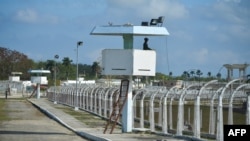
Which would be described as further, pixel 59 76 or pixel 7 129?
pixel 59 76

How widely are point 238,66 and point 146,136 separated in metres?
52.1

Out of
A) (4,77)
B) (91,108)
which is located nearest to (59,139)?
(91,108)

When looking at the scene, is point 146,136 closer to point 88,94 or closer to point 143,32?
point 143,32

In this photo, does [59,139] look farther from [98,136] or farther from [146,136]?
[146,136]

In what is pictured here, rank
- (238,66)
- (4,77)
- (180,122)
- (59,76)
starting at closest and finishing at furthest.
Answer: (180,122), (238,66), (4,77), (59,76)

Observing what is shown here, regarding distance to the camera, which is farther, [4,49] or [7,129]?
[4,49]

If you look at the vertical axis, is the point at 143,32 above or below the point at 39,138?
above

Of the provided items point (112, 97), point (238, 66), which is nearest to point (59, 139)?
point (112, 97)

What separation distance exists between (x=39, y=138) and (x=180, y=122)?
5.33 meters

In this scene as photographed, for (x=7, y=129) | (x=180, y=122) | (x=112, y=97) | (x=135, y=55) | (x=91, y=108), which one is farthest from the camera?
(x=91, y=108)

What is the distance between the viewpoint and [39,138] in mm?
20875

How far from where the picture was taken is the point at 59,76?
504 ft

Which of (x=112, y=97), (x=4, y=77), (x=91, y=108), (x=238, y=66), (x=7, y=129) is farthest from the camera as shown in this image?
(x=4, y=77)

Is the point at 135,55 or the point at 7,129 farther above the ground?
the point at 135,55
